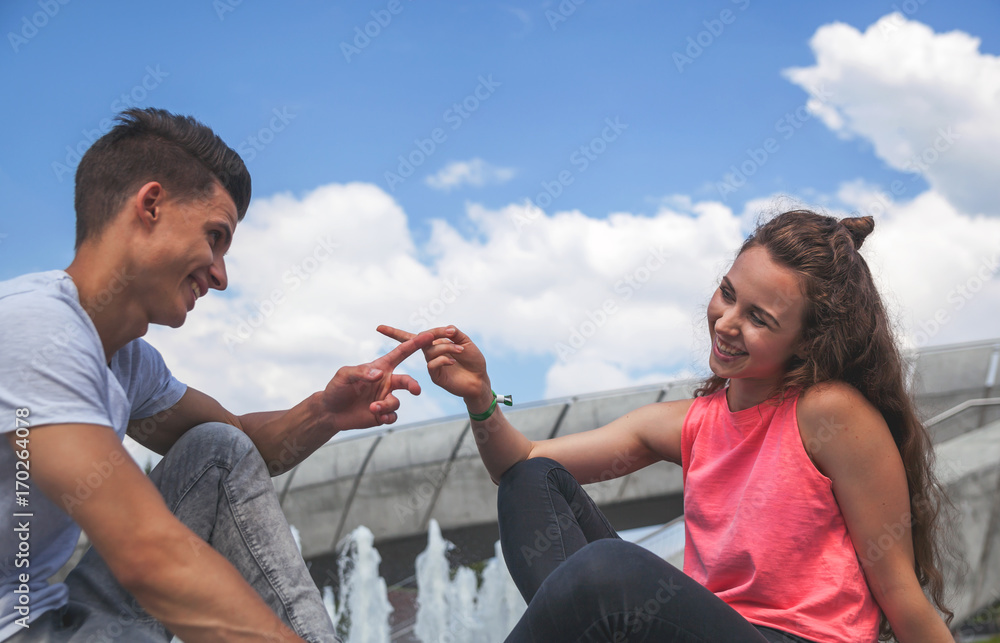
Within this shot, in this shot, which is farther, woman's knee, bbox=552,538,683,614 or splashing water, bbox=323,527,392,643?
splashing water, bbox=323,527,392,643

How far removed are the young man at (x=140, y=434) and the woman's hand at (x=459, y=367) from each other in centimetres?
8

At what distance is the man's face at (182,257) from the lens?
1.77 meters

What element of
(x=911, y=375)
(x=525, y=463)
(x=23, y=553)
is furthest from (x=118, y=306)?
(x=911, y=375)

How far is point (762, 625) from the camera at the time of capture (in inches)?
72.6

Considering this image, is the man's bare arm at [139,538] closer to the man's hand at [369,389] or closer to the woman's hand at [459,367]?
the man's hand at [369,389]

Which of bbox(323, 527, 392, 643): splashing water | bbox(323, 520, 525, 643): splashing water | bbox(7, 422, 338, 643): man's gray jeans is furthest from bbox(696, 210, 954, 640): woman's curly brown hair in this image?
bbox(323, 527, 392, 643): splashing water

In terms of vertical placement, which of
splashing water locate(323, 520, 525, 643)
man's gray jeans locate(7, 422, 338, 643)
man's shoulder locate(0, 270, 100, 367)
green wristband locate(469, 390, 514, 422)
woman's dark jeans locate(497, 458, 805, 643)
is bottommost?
splashing water locate(323, 520, 525, 643)

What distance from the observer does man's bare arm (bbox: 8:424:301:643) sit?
53.4 inches

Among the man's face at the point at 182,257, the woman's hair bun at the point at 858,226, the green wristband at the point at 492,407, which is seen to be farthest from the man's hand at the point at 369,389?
the woman's hair bun at the point at 858,226

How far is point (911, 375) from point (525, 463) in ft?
3.85

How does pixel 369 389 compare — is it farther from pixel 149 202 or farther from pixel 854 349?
pixel 854 349

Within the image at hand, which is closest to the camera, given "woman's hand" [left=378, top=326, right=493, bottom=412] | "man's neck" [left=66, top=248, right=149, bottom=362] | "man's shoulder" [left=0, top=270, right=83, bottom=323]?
"man's shoulder" [left=0, top=270, right=83, bottom=323]

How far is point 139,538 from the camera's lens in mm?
1362

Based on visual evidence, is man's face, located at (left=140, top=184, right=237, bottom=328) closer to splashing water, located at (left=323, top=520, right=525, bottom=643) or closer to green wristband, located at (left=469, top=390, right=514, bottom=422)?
green wristband, located at (left=469, top=390, right=514, bottom=422)
